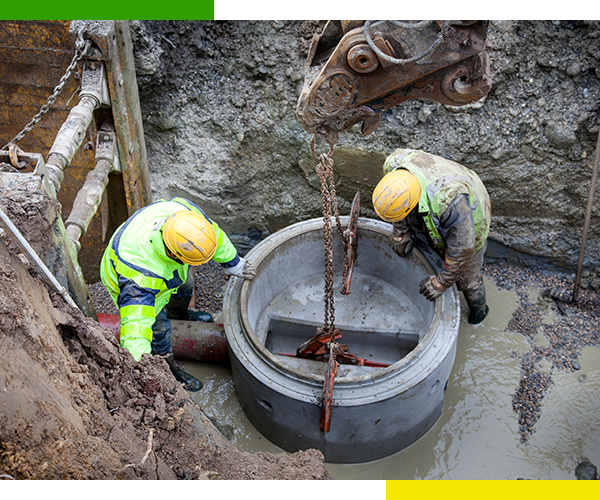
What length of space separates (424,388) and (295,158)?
2823mm

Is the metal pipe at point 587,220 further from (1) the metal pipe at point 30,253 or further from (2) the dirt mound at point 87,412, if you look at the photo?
(1) the metal pipe at point 30,253

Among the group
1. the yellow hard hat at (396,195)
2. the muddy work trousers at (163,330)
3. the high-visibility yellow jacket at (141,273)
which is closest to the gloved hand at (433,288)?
the yellow hard hat at (396,195)

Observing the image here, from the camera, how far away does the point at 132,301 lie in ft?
10.8

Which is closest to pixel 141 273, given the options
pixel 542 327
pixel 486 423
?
pixel 486 423

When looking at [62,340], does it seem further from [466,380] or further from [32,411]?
[466,380]

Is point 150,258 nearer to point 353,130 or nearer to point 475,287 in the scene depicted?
point 353,130

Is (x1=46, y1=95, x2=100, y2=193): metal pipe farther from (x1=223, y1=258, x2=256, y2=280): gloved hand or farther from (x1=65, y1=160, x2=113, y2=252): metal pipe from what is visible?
(x1=223, y1=258, x2=256, y2=280): gloved hand

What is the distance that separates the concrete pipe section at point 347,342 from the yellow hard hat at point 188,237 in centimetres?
77

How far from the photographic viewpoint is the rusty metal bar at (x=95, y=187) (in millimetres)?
3479

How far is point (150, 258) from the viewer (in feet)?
11.2

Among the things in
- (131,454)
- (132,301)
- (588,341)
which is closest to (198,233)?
(132,301)

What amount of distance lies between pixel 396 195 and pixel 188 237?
1567mm

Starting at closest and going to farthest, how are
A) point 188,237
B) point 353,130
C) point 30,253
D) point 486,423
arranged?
point 30,253, point 188,237, point 486,423, point 353,130

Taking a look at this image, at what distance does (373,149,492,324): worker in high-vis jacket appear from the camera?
3.57m
